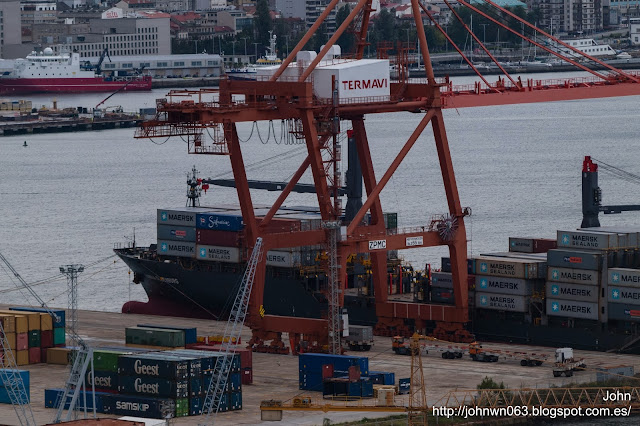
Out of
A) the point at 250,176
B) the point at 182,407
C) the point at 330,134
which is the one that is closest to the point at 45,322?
the point at 182,407

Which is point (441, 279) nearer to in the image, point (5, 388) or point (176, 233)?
point (176, 233)

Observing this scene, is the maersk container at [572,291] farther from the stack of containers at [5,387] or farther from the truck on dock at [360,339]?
the stack of containers at [5,387]

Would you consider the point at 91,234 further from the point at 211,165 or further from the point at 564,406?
the point at 564,406

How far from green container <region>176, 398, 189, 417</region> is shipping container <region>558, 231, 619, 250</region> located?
605 inches

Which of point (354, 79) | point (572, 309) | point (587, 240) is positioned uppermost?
point (354, 79)

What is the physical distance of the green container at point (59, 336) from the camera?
178ft

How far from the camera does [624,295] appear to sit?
53.1m

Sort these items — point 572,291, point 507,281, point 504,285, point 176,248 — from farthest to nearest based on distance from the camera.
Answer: point 176,248 → point 504,285 → point 507,281 → point 572,291

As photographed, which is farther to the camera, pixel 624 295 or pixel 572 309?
pixel 572 309

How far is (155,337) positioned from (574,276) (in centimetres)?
1286

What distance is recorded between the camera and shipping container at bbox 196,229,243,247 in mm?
62531

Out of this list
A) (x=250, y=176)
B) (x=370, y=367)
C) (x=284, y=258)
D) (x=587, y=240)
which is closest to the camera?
(x=370, y=367)

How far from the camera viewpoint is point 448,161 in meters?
56.2

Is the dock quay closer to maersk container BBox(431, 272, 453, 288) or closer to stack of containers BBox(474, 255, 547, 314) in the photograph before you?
stack of containers BBox(474, 255, 547, 314)
